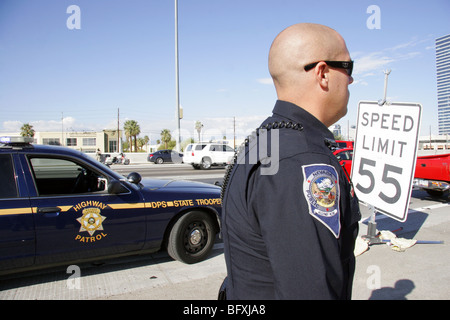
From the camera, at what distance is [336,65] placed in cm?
122

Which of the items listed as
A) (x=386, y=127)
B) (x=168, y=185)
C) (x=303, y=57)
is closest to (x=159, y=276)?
(x=168, y=185)

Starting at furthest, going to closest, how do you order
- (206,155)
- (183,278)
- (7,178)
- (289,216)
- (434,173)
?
(206,155) → (434,173) → (183,278) → (7,178) → (289,216)

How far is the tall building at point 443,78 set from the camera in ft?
549

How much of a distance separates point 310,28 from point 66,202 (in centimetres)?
331

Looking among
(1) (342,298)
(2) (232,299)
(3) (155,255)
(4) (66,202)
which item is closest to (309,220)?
(1) (342,298)

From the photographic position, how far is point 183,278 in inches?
152

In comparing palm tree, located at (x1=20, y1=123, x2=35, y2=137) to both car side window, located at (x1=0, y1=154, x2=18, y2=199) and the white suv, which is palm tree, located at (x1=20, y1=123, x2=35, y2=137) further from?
car side window, located at (x1=0, y1=154, x2=18, y2=199)

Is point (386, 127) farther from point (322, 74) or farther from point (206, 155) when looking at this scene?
point (206, 155)

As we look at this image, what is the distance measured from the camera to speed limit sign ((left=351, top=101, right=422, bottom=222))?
446cm

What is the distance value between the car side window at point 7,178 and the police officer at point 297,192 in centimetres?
314

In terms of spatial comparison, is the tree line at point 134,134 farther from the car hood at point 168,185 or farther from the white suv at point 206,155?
the car hood at point 168,185

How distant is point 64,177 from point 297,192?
4496 mm

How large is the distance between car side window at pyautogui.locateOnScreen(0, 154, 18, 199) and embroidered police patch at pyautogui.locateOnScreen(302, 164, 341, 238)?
11.4 feet
